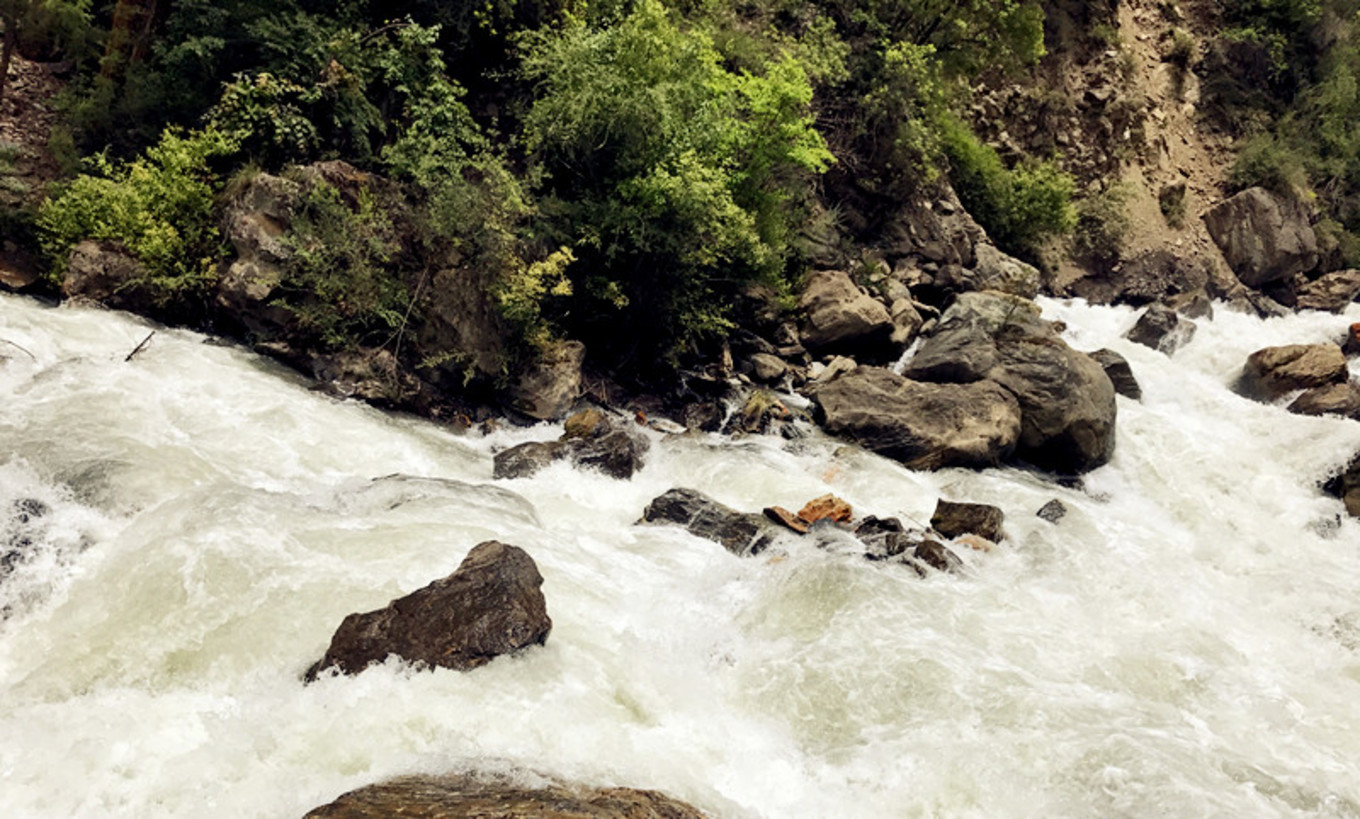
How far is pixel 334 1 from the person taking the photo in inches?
559

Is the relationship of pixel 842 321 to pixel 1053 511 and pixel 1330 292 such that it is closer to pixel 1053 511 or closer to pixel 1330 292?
pixel 1053 511

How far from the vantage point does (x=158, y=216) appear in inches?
504

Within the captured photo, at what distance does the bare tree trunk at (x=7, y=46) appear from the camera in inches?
556

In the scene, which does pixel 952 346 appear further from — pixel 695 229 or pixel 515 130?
pixel 515 130

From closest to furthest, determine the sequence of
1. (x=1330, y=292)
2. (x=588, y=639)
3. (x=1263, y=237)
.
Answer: (x=588, y=639) < (x=1330, y=292) < (x=1263, y=237)

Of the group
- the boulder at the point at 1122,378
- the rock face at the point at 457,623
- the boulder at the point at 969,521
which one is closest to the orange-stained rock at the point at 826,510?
the boulder at the point at 969,521

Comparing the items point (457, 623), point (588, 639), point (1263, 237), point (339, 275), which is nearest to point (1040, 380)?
point (588, 639)

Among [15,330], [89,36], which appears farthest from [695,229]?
[89,36]

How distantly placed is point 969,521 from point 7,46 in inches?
710

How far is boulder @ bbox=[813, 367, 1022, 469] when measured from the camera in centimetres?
1295

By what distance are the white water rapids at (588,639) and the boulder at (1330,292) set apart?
17193 mm

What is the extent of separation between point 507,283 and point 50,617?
25.9ft

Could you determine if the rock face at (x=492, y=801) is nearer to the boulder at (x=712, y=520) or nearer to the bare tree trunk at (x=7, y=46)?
the boulder at (x=712, y=520)

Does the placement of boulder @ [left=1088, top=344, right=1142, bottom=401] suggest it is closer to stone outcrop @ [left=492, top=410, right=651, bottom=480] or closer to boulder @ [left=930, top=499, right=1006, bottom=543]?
boulder @ [left=930, top=499, right=1006, bottom=543]
